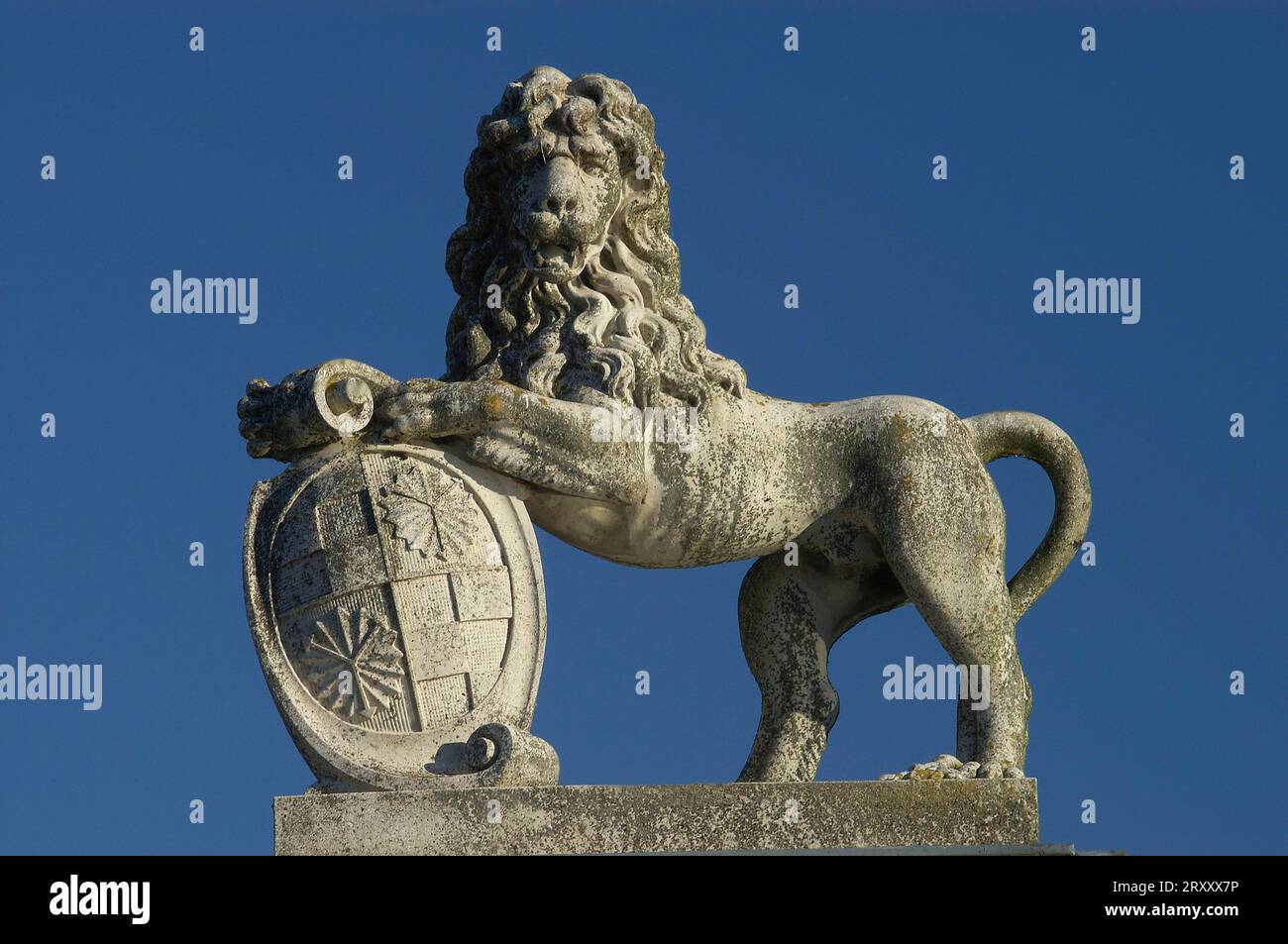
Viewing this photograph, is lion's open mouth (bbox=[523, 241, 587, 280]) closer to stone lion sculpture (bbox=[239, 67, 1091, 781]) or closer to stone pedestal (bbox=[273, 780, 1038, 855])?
stone lion sculpture (bbox=[239, 67, 1091, 781])

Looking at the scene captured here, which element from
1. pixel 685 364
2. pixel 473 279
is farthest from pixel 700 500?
pixel 473 279

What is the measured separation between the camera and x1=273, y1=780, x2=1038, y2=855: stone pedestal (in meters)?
11.9

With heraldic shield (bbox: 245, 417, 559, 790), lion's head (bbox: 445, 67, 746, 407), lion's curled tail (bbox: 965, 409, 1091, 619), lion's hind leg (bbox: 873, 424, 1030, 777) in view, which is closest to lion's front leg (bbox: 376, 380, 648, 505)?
heraldic shield (bbox: 245, 417, 559, 790)

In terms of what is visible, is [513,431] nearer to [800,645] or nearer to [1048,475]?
[800,645]

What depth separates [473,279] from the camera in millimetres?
13422

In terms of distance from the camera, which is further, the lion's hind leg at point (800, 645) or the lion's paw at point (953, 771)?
the lion's hind leg at point (800, 645)

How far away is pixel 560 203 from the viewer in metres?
13.0

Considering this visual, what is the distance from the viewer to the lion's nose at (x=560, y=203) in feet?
42.7

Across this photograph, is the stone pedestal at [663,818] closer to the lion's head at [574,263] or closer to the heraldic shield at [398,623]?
the heraldic shield at [398,623]

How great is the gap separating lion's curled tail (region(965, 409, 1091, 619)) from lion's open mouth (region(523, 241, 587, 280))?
212cm

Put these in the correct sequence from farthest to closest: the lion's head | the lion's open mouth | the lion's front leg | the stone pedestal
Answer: the lion's open mouth < the lion's head < the lion's front leg < the stone pedestal

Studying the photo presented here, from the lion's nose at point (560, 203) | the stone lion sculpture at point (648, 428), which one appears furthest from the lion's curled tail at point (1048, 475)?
the lion's nose at point (560, 203)

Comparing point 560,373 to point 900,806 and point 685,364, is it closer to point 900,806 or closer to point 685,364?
point 685,364
